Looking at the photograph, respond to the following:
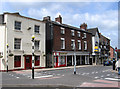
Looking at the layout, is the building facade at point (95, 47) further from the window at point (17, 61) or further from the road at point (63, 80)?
the road at point (63, 80)

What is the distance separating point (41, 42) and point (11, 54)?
6.64m

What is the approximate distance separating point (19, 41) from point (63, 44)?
33.2ft

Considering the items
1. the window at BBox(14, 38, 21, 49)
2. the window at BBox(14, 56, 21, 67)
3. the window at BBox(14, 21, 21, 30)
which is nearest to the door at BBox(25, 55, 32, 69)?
the window at BBox(14, 56, 21, 67)

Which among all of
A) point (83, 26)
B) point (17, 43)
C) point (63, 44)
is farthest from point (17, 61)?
point (83, 26)

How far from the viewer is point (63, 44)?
30.6 meters

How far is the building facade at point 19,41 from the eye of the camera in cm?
2131

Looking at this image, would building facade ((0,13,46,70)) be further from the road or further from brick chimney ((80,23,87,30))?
brick chimney ((80,23,87,30))

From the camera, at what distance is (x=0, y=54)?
69.1 ft

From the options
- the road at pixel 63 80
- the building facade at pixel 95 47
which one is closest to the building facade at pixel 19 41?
the road at pixel 63 80

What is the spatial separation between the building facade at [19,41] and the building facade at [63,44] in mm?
1833

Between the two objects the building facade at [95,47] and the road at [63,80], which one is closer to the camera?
the road at [63,80]

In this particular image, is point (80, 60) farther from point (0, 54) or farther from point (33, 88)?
point (33, 88)

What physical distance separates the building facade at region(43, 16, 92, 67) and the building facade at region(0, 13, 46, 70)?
6.01ft

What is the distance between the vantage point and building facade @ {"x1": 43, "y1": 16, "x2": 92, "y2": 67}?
27.9 m
